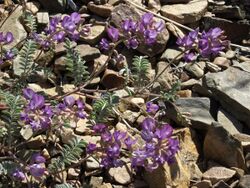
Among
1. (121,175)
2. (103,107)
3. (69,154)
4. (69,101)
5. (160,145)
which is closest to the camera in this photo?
(160,145)

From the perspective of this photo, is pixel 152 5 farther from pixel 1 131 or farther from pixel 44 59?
pixel 1 131

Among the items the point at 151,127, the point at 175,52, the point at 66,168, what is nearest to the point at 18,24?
the point at 175,52

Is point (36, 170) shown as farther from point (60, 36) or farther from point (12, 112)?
point (60, 36)

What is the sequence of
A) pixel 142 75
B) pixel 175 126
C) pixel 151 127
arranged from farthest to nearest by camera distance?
pixel 175 126, pixel 142 75, pixel 151 127

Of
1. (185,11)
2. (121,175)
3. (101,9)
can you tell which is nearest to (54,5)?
(101,9)

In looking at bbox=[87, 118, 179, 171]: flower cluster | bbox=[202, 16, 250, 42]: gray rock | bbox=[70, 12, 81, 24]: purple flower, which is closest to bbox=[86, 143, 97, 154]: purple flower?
bbox=[87, 118, 179, 171]: flower cluster

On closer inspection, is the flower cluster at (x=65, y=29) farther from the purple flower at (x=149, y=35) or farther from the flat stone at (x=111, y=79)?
the flat stone at (x=111, y=79)

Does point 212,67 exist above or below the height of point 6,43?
below
